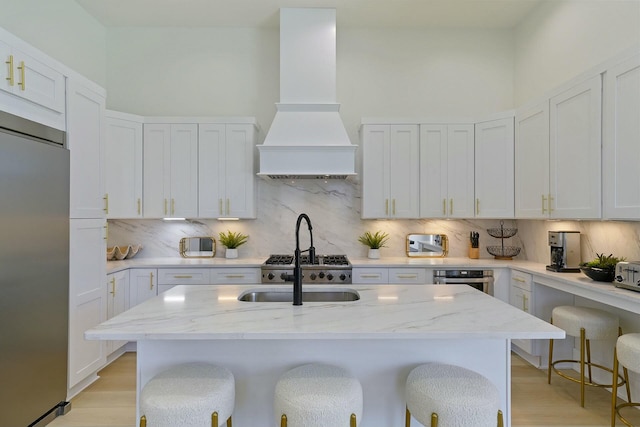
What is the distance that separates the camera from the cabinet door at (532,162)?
3.16 meters

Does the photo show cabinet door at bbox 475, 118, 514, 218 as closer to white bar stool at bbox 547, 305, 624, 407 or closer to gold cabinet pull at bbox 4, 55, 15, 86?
white bar stool at bbox 547, 305, 624, 407

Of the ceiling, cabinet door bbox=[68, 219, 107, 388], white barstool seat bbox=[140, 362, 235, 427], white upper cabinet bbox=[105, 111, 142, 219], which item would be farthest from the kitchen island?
the ceiling

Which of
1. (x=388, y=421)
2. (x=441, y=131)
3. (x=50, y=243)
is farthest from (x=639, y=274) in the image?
(x=50, y=243)

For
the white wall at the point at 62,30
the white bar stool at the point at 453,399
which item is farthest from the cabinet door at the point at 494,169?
the white wall at the point at 62,30

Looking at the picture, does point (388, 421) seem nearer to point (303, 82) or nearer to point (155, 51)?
point (303, 82)

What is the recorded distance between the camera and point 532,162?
3.34m

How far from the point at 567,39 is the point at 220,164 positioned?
3.52 m

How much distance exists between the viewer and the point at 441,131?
3785 millimetres

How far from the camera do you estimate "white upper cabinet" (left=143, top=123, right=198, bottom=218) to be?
372 centimetres

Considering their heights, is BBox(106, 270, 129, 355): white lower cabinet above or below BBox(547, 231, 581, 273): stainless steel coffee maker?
below

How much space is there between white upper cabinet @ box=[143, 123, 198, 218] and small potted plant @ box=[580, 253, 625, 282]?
346 centimetres

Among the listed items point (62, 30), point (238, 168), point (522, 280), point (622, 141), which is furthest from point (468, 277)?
point (62, 30)

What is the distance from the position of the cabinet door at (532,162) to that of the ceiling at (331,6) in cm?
122

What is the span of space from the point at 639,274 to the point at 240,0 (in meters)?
3.97
